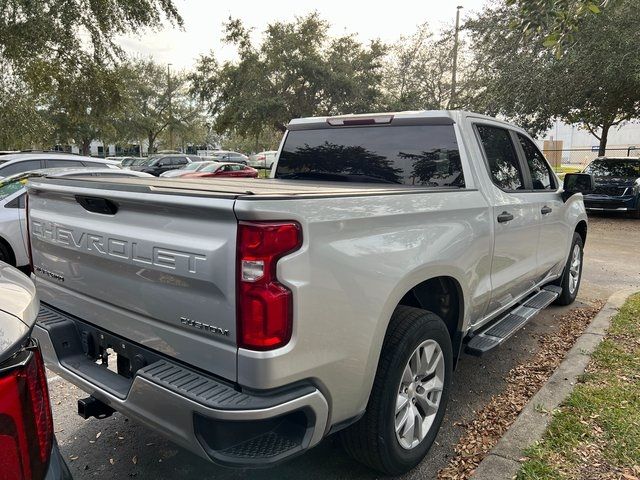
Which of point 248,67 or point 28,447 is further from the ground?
point 248,67

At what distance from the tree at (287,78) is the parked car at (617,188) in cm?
1753

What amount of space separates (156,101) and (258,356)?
1814 inches

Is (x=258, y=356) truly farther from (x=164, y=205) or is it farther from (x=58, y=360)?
(x=58, y=360)

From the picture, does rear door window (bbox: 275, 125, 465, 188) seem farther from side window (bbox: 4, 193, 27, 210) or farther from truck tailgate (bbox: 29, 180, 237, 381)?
side window (bbox: 4, 193, 27, 210)

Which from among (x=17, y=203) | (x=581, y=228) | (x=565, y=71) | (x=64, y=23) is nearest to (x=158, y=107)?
(x=64, y=23)

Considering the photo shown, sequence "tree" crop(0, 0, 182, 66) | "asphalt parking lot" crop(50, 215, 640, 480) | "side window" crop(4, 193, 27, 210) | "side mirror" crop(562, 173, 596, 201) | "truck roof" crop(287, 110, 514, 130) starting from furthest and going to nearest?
1. "tree" crop(0, 0, 182, 66)
2. "side window" crop(4, 193, 27, 210)
3. "side mirror" crop(562, 173, 596, 201)
4. "truck roof" crop(287, 110, 514, 130)
5. "asphalt parking lot" crop(50, 215, 640, 480)

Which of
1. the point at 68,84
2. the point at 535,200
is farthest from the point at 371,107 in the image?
the point at 535,200

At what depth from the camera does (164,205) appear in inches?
83.0

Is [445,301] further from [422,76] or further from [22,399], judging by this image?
[422,76]

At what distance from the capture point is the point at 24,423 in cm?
121

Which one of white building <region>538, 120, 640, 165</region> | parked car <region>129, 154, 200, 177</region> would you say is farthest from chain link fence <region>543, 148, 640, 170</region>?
parked car <region>129, 154, 200, 177</region>

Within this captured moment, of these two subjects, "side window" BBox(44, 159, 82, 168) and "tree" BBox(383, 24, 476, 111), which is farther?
"tree" BBox(383, 24, 476, 111)

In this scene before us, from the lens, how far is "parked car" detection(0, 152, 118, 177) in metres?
7.63

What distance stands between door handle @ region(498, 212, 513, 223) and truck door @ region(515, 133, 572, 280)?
750mm
